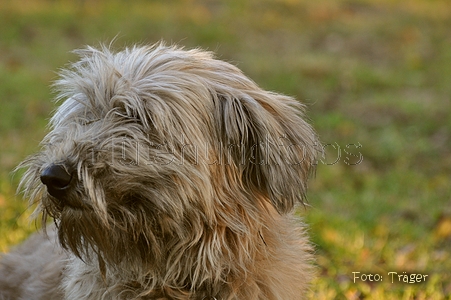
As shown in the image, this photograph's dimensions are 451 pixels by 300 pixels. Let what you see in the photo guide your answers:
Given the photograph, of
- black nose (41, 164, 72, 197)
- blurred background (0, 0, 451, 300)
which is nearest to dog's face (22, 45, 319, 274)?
black nose (41, 164, 72, 197)

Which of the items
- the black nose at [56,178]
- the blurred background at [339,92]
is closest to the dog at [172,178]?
the black nose at [56,178]

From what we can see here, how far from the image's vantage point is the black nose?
280cm

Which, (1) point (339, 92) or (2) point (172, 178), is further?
(1) point (339, 92)

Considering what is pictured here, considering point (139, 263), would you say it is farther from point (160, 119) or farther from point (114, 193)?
point (160, 119)

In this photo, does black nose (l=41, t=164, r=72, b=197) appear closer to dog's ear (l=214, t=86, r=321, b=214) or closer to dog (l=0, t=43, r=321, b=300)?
dog (l=0, t=43, r=321, b=300)

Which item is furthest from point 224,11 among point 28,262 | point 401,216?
point 28,262

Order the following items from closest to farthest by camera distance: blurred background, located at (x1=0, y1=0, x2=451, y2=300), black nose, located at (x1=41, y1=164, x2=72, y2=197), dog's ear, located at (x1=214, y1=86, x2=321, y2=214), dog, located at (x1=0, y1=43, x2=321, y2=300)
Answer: black nose, located at (x1=41, y1=164, x2=72, y2=197), dog, located at (x1=0, y1=43, x2=321, y2=300), dog's ear, located at (x1=214, y1=86, x2=321, y2=214), blurred background, located at (x1=0, y1=0, x2=451, y2=300)

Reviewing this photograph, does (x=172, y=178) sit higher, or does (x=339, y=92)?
(x=172, y=178)

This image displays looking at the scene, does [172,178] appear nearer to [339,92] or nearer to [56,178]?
[56,178]

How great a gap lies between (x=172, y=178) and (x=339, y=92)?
7974mm

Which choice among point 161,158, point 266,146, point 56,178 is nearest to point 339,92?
point 266,146

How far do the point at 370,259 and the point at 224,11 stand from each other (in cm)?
1047

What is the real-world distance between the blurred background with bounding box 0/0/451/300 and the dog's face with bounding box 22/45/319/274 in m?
0.64

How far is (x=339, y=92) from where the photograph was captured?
1058 centimetres
